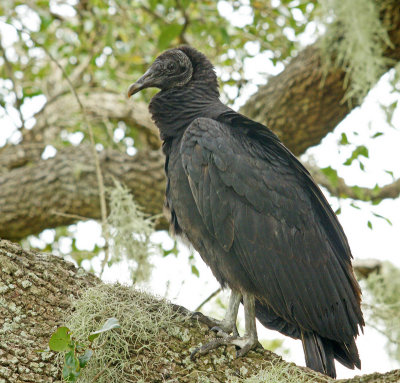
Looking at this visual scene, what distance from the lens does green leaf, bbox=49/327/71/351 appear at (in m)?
1.79

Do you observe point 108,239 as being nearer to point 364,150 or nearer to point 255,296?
point 255,296

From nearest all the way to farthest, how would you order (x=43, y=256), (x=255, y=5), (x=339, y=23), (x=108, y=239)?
(x=43, y=256) < (x=108, y=239) < (x=339, y=23) < (x=255, y=5)

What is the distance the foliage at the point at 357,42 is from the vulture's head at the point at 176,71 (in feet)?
3.72

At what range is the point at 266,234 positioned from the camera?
2.94 meters

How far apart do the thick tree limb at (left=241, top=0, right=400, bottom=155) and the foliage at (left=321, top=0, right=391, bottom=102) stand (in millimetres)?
87

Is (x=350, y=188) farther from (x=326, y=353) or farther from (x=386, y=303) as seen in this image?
(x=326, y=353)

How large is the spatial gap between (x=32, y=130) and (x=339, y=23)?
119 inches

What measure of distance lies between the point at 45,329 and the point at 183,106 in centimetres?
187

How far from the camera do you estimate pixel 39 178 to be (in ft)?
15.2

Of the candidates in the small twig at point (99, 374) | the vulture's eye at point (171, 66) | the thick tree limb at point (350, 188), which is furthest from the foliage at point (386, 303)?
the small twig at point (99, 374)

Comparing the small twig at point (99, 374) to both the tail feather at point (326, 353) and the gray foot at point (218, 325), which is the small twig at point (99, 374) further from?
the tail feather at point (326, 353)

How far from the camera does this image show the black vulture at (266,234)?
2854 millimetres

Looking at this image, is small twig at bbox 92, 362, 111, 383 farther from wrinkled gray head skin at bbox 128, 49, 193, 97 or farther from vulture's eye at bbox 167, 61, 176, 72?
vulture's eye at bbox 167, 61, 176, 72

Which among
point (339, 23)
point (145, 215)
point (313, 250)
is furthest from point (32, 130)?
point (313, 250)
